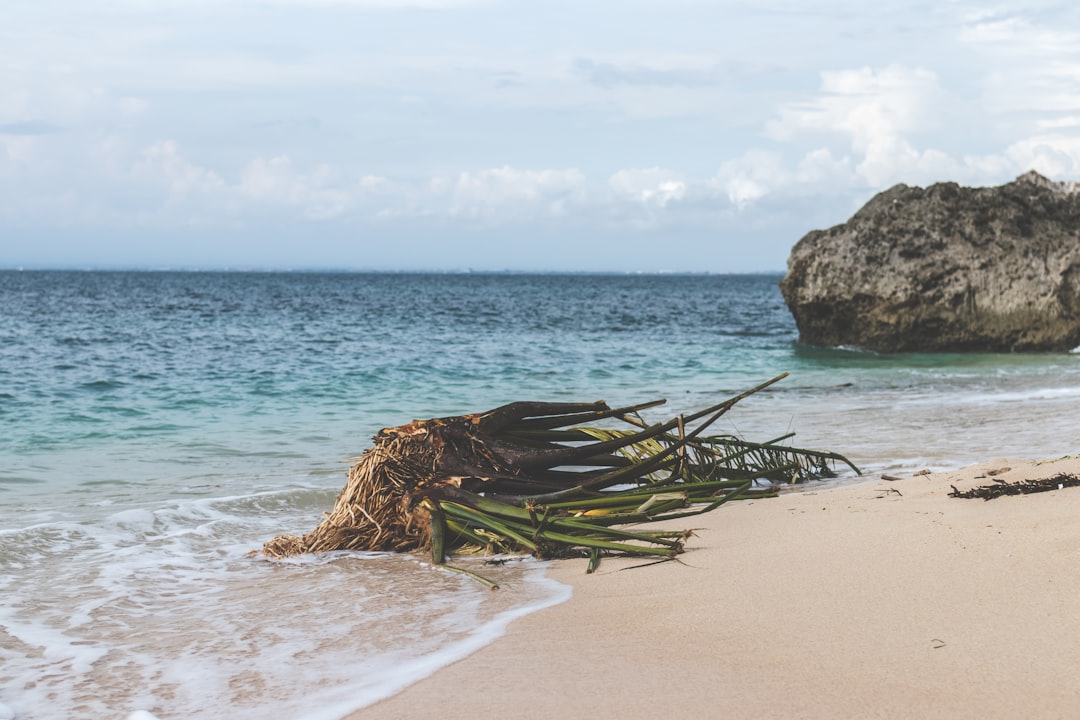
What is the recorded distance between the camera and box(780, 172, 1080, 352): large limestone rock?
18953 mm

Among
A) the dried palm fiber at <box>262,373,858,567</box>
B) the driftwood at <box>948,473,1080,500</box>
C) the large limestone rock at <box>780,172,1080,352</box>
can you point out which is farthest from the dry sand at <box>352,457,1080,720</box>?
the large limestone rock at <box>780,172,1080,352</box>

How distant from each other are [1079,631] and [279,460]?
6997 mm

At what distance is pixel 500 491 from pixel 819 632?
2072 millimetres

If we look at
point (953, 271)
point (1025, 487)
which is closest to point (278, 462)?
point (1025, 487)

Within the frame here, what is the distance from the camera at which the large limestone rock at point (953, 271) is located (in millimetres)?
18953

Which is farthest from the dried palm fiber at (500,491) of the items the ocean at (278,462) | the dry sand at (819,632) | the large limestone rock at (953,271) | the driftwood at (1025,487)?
the large limestone rock at (953,271)

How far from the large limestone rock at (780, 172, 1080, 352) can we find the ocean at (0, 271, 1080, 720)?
108cm

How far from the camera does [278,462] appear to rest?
8484 mm

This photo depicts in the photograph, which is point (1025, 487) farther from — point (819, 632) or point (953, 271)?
point (953, 271)

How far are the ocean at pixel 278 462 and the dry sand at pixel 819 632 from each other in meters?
0.33

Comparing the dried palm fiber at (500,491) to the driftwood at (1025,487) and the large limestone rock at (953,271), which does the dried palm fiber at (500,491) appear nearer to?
the driftwood at (1025,487)

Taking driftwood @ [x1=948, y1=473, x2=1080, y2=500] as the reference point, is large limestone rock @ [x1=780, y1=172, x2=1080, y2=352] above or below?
above

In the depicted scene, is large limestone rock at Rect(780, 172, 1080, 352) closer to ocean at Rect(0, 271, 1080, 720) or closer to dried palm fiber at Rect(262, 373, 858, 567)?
ocean at Rect(0, 271, 1080, 720)

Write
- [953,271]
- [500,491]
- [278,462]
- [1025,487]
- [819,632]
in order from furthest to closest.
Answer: [953,271], [278,462], [500,491], [1025,487], [819,632]
